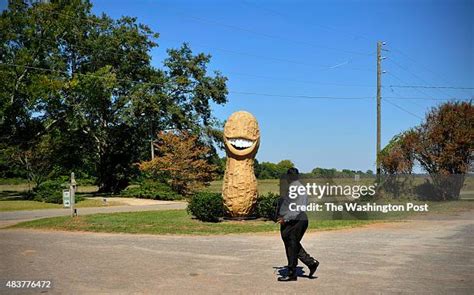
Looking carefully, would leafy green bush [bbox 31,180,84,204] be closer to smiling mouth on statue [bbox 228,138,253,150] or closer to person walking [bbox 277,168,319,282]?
smiling mouth on statue [bbox 228,138,253,150]

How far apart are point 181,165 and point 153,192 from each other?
288 centimetres

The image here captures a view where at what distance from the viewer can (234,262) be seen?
906cm

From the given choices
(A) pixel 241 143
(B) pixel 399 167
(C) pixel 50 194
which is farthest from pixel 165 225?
(C) pixel 50 194

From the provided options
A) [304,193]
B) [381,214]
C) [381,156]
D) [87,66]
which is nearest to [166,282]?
[304,193]

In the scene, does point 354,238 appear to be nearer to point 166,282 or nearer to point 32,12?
point 166,282

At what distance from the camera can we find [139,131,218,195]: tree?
3334 centimetres

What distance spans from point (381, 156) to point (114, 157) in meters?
22.3

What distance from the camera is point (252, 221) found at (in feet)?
53.1

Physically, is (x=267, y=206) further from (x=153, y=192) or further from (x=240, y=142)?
(x=153, y=192)

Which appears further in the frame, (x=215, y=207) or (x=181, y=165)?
(x=181, y=165)

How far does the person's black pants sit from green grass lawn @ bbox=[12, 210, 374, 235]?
6.40 meters

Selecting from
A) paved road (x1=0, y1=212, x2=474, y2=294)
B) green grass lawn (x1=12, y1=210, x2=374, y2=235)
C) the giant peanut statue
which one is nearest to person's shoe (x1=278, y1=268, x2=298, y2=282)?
paved road (x1=0, y1=212, x2=474, y2=294)

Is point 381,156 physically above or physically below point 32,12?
below

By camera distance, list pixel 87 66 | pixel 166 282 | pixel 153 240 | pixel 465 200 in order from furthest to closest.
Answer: pixel 87 66 → pixel 465 200 → pixel 153 240 → pixel 166 282
